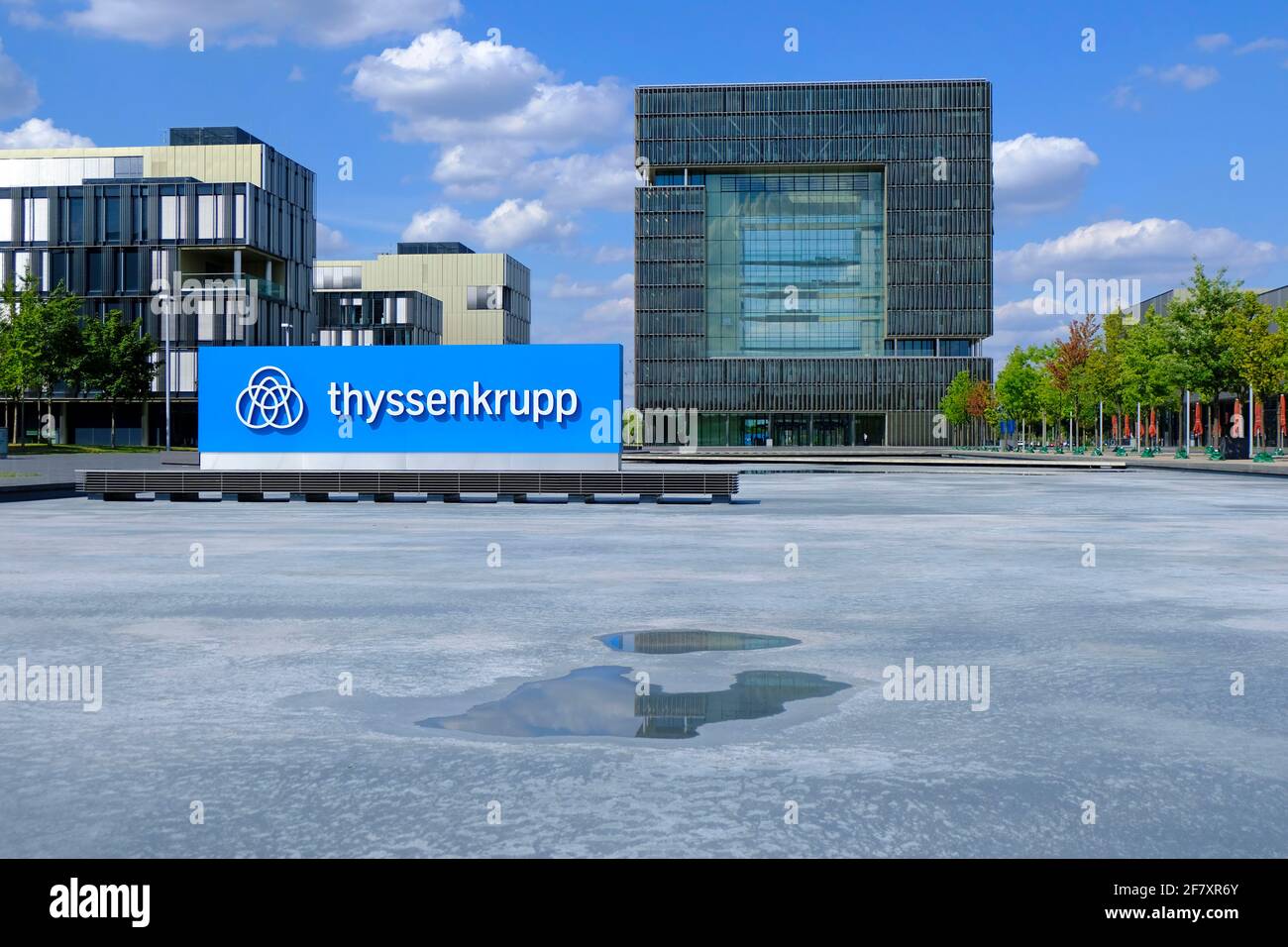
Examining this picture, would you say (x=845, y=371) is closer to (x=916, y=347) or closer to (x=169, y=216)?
(x=916, y=347)

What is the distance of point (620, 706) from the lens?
7441 millimetres

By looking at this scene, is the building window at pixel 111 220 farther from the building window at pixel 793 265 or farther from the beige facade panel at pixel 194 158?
the building window at pixel 793 265

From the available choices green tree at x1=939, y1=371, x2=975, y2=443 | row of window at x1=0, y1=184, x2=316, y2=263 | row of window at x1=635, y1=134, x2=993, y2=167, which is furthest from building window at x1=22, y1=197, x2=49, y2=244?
green tree at x1=939, y1=371, x2=975, y2=443

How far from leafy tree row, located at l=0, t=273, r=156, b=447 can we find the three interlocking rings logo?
47.5 metres

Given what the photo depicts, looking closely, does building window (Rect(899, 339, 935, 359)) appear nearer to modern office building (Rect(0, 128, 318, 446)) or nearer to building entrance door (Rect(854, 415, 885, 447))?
building entrance door (Rect(854, 415, 885, 447))

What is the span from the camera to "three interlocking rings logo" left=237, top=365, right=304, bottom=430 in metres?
32.2

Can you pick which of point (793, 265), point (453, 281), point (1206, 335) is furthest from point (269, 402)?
point (453, 281)

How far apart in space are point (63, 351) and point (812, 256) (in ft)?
231

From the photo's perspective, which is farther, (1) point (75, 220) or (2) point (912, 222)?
(2) point (912, 222)

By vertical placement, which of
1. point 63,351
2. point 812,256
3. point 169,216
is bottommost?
point 63,351
